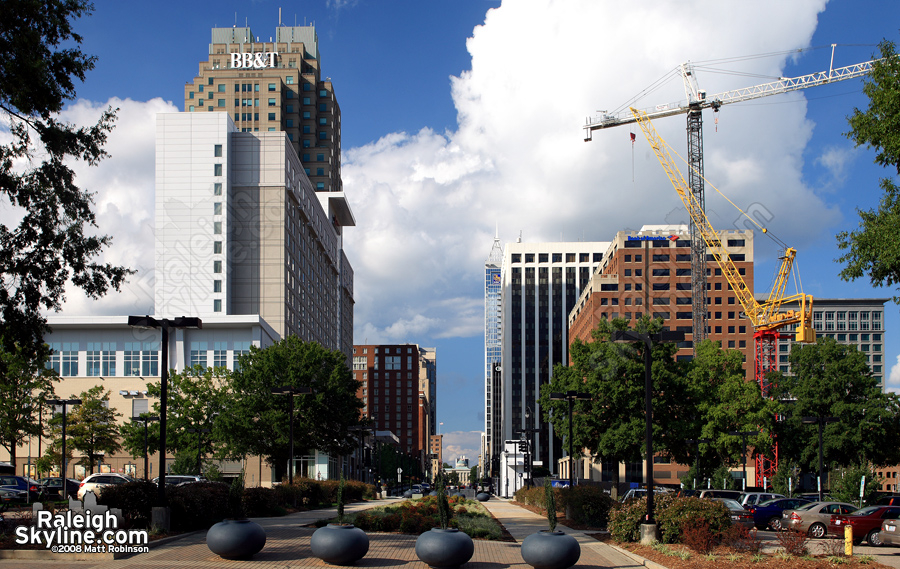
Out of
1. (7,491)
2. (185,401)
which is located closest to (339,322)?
(185,401)

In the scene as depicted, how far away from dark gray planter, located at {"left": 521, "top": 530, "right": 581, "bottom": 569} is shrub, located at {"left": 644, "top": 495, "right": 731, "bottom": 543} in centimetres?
552

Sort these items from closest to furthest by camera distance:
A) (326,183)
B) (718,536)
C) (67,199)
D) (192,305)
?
(718,536), (67,199), (192,305), (326,183)

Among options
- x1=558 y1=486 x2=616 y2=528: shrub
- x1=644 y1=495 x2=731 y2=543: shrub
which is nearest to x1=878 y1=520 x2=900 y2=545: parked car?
x1=644 y1=495 x2=731 y2=543: shrub

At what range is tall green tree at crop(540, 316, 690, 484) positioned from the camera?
154 ft

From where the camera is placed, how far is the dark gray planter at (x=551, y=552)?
54.9 ft

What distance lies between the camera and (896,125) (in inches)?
843

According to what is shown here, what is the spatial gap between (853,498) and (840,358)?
30.0m

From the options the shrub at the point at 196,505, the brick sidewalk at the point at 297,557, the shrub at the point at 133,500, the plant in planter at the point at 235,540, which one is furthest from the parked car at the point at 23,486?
the plant in planter at the point at 235,540

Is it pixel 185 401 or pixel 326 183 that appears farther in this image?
pixel 326 183

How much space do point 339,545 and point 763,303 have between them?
105m

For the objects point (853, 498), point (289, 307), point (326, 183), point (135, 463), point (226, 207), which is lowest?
point (135, 463)

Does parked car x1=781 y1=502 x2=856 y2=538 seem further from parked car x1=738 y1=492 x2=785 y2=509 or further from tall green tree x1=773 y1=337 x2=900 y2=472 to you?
tall green tree x1=773 y1=337 x2=900 y2=472

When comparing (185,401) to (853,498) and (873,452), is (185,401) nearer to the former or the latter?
(853,498)

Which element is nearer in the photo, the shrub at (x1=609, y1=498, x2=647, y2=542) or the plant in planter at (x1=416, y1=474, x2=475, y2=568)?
the plant in planter at (x1=416, y1=474, x2=475, y2=568)
